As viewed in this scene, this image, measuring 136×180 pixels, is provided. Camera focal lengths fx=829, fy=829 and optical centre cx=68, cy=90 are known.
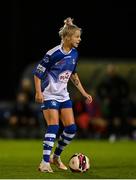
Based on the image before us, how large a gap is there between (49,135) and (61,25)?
17.2 meters

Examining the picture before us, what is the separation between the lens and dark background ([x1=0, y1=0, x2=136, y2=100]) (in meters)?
28.8

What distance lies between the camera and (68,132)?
40.2ft

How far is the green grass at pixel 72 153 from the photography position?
450 inches

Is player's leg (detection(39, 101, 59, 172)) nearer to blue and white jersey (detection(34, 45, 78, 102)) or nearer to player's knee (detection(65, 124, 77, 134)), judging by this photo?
blue and white jersey (detection(34, 45, 78, 102))

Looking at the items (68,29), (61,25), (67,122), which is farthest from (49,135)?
(61,25)

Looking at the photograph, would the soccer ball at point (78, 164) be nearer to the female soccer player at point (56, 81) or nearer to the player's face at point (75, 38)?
the female soccer player at point (56, 81)

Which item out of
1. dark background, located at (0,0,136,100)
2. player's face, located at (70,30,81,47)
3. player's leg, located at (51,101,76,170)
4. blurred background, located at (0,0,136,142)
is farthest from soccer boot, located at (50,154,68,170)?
dark background, located at (0,0,136,100)

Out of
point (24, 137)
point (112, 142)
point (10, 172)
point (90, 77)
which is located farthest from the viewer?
point (90, 77)

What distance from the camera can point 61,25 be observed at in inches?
1136

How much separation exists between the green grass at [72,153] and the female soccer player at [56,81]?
1.72ft

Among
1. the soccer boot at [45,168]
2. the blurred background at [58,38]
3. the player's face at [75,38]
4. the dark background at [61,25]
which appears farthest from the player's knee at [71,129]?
the dark background at [61,25]

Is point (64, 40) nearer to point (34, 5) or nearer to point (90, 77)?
point (90, 77)

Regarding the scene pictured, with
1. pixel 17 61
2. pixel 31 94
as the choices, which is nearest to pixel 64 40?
pixel 31 94

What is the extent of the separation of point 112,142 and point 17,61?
28.0 ft
